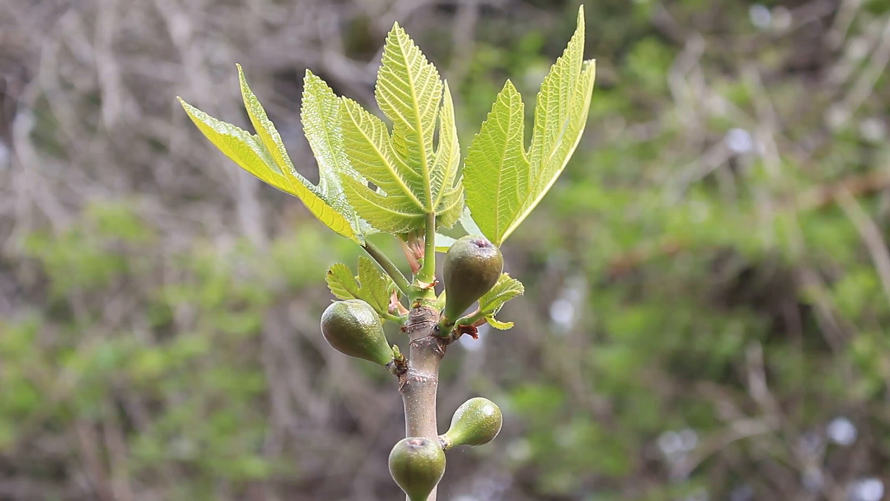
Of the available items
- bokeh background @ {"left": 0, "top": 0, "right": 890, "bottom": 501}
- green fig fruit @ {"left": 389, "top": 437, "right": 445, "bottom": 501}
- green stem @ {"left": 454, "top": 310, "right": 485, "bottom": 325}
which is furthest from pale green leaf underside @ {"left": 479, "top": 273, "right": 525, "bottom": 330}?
bokeh background @ {"left": 0, "top": 0, "right": 890, "bottom": 501}

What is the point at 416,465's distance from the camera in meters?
0.39

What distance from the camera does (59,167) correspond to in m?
A: 3.00

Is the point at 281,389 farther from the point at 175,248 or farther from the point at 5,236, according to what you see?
the point at 5,236

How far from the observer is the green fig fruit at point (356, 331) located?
0.47m

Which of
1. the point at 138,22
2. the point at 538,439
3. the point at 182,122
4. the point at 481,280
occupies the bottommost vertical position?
the point at 481,280

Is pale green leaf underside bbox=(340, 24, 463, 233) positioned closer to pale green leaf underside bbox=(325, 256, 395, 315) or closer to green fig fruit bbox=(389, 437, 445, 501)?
pale green leaf underside bbox=(325, 256, 395, 315)

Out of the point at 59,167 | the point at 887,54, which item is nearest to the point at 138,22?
the point at 59,167

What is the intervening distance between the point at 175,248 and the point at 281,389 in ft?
2.02

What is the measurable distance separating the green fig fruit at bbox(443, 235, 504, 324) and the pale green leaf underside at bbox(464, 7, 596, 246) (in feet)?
0.20

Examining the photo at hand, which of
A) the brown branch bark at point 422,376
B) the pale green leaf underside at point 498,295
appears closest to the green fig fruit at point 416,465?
the brown branch bark at point 422,376

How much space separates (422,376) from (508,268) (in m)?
2.81

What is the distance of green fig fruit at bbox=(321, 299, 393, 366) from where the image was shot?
0.47 m

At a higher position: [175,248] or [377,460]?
[175,248]

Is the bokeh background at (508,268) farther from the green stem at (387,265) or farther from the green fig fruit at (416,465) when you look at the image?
the green fig fruit at (416,465)
